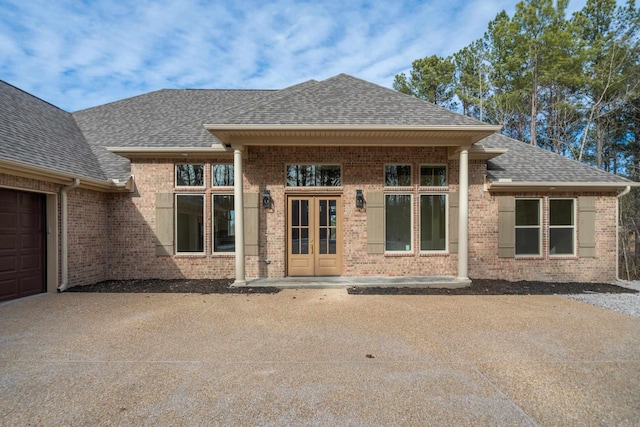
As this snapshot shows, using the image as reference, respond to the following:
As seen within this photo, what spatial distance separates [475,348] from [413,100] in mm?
5827

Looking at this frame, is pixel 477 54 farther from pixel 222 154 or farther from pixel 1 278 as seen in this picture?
pixel 1 278

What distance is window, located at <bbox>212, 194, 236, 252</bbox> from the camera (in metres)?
7.55

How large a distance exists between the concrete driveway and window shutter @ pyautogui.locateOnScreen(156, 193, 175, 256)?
2321 mm

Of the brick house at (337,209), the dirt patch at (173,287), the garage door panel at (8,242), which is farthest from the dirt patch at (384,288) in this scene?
the garage door panel at (8,242)

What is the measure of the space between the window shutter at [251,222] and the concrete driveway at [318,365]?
222 centimetres

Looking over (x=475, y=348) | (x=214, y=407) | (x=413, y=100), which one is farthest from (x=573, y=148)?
(x=214, y=407)

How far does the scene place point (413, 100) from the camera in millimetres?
7383

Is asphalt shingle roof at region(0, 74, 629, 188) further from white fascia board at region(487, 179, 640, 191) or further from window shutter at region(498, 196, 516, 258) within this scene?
window shutter at region(498, 196, 516, 258)

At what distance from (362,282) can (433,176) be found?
3205mm

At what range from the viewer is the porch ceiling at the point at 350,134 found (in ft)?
20.5

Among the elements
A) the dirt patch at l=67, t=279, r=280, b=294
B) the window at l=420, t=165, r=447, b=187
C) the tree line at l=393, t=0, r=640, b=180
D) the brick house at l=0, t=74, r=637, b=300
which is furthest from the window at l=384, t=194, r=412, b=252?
the tree line at l=393, t=0, r=640, b=180

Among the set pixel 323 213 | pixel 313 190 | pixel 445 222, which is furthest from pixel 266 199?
pixel 445 222

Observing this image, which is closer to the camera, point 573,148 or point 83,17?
point 83,17

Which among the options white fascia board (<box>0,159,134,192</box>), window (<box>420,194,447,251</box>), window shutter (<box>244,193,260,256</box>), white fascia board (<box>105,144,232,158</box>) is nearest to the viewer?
white fascia board (<box>0,159,134,192</box>)
